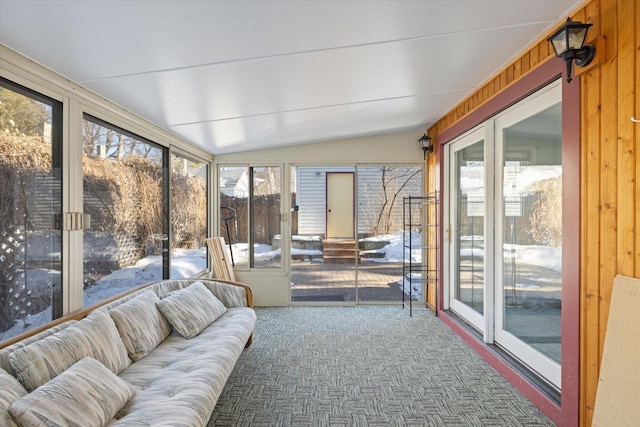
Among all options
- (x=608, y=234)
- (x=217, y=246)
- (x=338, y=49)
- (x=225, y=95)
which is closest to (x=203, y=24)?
(x=338, y=49)

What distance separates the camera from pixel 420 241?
512 cm

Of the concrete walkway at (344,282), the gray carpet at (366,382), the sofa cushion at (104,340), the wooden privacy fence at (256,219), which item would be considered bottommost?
the gray carpet at (366,382)

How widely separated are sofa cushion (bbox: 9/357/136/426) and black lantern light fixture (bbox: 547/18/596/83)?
2.93 metres

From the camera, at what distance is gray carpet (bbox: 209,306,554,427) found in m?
2.30

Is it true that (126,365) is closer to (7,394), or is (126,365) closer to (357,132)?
(7,394)

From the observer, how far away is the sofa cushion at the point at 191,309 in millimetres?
2766

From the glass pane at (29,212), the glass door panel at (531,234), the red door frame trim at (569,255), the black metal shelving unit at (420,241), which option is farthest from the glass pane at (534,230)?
the glass pane at (29,212)

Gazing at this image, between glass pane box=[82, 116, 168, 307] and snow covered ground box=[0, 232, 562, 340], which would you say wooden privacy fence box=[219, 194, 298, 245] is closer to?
snow covered ground box=[0, 232, 562, 340]

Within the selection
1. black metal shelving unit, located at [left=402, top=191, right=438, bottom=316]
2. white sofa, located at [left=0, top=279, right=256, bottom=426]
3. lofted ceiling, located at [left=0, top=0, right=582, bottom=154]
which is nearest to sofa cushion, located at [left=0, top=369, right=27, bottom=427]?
white sofa, located at [left=0, top=279, right=256, bottom=426]

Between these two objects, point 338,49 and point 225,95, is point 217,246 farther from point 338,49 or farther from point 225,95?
point 338,49

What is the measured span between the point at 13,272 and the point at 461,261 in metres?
4.05

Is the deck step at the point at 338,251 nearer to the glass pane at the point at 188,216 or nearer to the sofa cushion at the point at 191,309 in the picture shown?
the glass pane at the point at 188,216

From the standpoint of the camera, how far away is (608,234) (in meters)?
1.83

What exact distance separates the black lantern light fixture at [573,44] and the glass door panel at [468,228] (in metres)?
1.57
